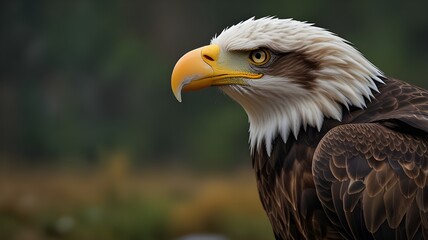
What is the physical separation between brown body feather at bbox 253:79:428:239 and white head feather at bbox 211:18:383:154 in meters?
0.09

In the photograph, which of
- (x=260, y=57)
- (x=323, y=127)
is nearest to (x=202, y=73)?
(x=260, y=57)

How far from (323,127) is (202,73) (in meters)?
0.50

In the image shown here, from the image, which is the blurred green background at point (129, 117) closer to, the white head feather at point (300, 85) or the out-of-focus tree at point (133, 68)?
the out-of-focus tree at point (133, 68)

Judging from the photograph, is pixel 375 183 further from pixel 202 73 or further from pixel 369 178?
pixel 202 73

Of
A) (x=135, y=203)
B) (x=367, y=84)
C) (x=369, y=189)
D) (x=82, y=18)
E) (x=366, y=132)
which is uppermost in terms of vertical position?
(x=82, y=18)

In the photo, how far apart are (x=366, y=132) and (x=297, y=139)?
294mm

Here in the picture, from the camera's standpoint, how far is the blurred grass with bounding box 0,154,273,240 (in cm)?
619

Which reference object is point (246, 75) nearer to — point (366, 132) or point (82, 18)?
point (366, 132)

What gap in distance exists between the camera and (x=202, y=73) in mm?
3348

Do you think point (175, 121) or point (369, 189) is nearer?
point (369, 189)

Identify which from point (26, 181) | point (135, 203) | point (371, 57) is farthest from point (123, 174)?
point (371, 57)

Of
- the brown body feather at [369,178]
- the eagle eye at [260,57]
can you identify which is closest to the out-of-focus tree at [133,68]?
the eagle eye at [260,57]

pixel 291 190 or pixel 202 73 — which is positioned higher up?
pixel 202 73

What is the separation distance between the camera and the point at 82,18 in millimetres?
6293
